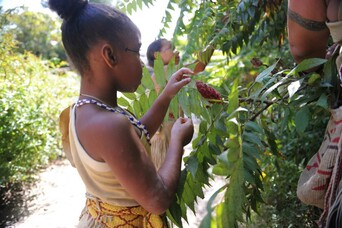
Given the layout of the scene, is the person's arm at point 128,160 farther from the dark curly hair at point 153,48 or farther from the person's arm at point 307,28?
the dark curly hair at point 153,48

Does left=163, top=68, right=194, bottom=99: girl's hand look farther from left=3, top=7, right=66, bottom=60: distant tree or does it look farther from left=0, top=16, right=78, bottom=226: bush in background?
left=3, top=7, right=66, bottom=60: distant tree

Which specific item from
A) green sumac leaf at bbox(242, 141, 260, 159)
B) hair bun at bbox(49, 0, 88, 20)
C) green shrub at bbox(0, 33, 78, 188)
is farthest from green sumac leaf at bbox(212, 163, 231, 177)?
green shrub at bbox(0, 33, 78, 188)

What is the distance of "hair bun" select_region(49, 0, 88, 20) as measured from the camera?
3.46ft

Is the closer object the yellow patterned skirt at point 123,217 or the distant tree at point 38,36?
the yellow patterned skirt at point 123,217

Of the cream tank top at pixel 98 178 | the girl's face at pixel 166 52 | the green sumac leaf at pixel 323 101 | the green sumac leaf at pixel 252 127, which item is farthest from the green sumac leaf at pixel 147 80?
→ the girl's face at pixel 166 52

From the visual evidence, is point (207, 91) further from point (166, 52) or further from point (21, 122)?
point (21, 122)

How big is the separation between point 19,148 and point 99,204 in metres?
3.15

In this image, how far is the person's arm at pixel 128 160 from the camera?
0.93 m

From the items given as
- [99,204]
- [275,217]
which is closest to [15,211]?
[275,217]

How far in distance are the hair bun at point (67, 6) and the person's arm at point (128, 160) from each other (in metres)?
0.34

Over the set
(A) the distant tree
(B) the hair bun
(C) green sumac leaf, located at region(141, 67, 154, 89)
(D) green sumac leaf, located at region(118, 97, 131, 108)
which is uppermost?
(A) the distant tree

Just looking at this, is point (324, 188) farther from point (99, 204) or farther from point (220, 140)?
point (99, 204)

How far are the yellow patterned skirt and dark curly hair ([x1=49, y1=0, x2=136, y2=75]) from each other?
1.46ft

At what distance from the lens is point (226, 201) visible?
27.5 inches
